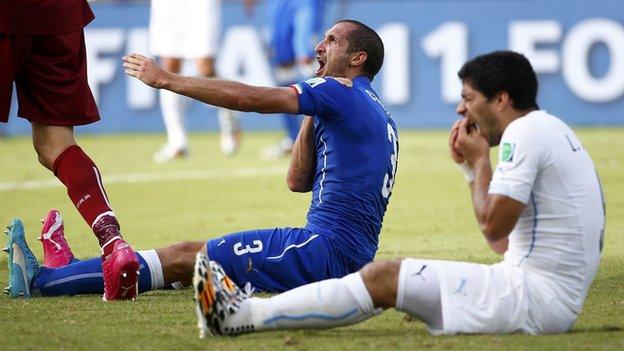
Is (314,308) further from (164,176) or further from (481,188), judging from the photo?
(164,176)

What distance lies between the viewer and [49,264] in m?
6.72

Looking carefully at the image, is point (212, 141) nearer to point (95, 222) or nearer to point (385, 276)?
point (95, 222)

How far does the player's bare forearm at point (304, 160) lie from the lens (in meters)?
6.36

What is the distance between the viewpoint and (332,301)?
500 cm

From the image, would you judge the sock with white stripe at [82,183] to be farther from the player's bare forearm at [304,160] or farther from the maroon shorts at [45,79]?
the player's bare forearm at [304,160]

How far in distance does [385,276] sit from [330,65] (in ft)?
5.62

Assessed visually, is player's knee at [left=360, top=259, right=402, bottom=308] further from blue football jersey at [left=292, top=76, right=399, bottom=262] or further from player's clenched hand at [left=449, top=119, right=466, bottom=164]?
blue football jersey at [left=292, top=76, right=399, bottom=262]

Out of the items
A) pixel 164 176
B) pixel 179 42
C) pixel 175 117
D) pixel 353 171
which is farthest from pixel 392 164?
pixel 179 42

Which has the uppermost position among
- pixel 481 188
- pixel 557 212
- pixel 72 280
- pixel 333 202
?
pixel 481 188

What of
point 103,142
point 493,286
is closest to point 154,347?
point 493,286

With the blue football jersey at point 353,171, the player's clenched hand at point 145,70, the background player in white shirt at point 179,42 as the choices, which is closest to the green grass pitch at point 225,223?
the background player in white shirt at point 179,42

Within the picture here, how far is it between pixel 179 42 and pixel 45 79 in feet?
26.4

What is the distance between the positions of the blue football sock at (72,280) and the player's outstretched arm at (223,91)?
3.85 feet

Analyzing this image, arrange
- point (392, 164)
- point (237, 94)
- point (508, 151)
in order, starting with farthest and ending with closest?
point (392, 164) → point (237, 94) → point (508, 151)
